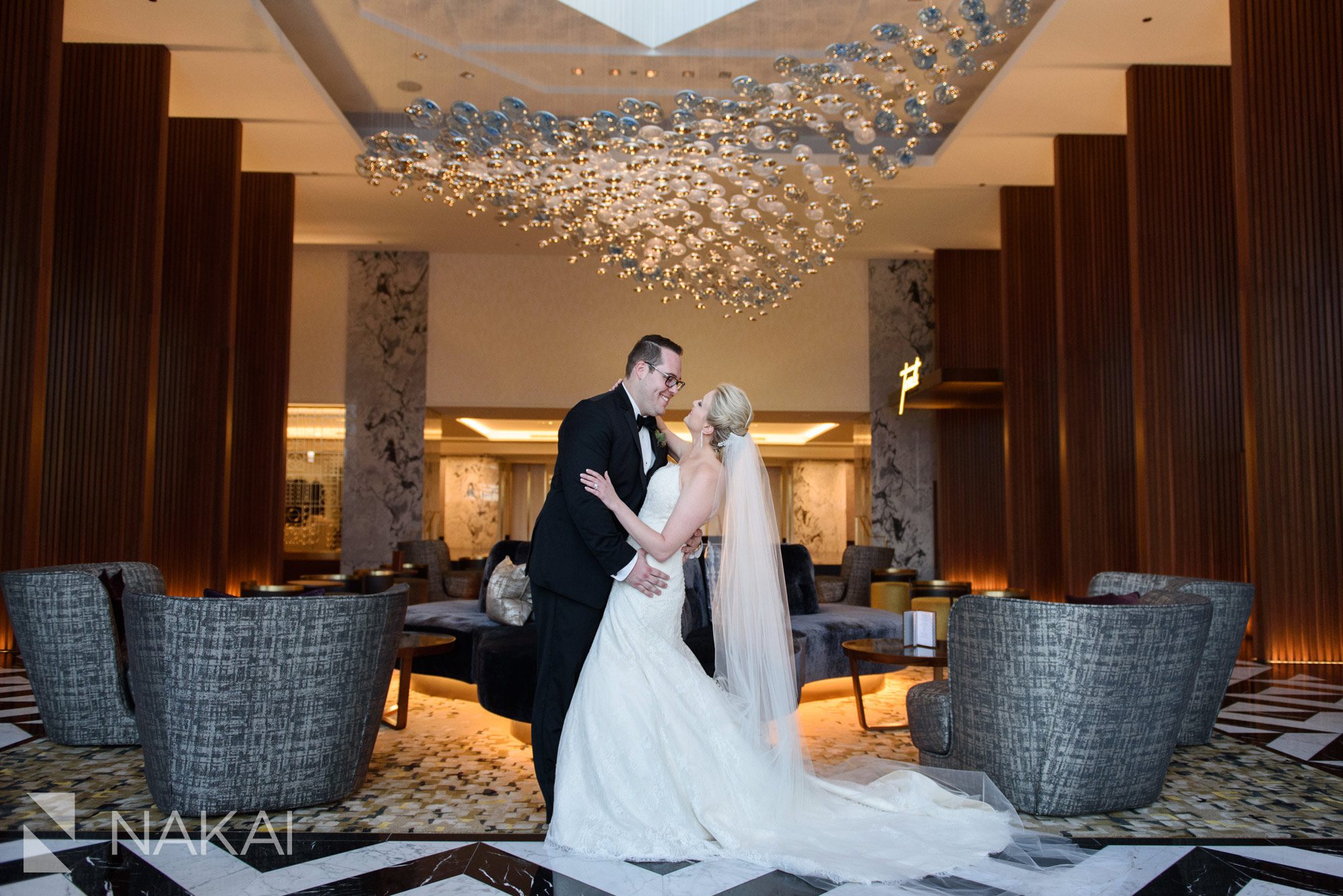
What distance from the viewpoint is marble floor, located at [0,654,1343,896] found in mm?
2660

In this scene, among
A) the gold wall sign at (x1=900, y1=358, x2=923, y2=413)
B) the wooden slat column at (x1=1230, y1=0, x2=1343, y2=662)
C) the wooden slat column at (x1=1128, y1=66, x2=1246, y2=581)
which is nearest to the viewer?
the wooden slat column at (x1=1230, y1=0, x2=1343, y2=662)

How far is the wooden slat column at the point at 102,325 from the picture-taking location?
7.58 metres

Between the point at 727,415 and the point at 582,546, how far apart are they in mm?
700

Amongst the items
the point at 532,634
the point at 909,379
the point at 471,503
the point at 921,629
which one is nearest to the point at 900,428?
the point at 909,379

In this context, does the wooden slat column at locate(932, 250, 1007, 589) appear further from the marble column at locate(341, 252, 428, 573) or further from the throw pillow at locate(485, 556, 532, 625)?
the throw pillow at locate(485, 556, 532, 625)

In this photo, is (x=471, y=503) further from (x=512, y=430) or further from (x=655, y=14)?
(x=655, y=14)

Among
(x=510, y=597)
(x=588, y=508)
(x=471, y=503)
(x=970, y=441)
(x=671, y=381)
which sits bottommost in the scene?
(x=510, y=597)

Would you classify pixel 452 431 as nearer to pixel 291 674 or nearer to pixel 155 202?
pixel 155 202

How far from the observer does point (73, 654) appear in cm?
417

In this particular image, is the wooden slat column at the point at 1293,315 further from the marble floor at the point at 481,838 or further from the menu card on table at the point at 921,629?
the menu card on table at the point at 921,629

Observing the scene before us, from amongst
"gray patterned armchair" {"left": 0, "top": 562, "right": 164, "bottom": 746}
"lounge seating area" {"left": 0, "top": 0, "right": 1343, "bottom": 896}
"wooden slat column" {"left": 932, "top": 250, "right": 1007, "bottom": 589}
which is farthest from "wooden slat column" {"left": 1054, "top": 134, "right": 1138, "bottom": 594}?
"gray patterned armchair" {"left": 0, "top": 562, "right": 164, "bottom": 746}

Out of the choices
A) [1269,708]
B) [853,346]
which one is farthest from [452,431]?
[1269,708]

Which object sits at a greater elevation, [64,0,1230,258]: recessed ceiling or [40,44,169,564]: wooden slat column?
[64,0,1230,258]: recessed ceiling

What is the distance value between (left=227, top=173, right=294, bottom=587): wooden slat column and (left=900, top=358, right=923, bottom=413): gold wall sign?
792 cm
